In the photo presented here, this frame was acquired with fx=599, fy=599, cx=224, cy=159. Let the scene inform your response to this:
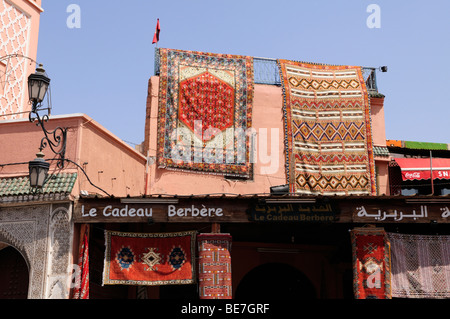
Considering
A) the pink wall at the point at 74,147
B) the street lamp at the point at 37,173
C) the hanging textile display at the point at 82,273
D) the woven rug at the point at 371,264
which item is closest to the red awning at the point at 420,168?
the woven rug at the point at 371,264

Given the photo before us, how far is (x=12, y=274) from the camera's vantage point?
1116 cm

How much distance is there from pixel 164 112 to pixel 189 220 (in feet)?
13.3

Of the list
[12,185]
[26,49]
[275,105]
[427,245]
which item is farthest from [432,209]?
[26,49]

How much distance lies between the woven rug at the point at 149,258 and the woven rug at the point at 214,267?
29 centimetres

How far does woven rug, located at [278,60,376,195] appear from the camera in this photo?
550 inches

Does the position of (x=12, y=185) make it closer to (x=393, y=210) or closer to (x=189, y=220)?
(x=189, y=220)

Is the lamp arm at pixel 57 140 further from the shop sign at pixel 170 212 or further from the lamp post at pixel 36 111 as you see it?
the shop sign at pixel 170 212

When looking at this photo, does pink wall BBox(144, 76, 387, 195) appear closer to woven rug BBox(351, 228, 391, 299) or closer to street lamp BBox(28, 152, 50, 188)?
woven rug BBox(351, 228, 391, 299)

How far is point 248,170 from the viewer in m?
13.9

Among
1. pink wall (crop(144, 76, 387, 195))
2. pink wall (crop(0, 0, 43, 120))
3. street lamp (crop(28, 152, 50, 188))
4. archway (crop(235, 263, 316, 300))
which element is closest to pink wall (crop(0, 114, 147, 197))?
street lamp (crop(28, 152, 50, 188))

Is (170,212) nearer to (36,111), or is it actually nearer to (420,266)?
(36,111)

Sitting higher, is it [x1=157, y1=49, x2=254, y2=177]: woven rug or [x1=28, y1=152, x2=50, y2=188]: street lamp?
[x1=157, y1=49, x2=254, y2=177]: woven rug

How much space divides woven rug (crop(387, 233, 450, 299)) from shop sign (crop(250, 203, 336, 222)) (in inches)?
48.8

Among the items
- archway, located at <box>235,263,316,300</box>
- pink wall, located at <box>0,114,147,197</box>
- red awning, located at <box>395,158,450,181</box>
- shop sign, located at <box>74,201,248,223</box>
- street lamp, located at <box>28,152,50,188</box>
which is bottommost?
archway, located at <box>235,263,316,300</box>
